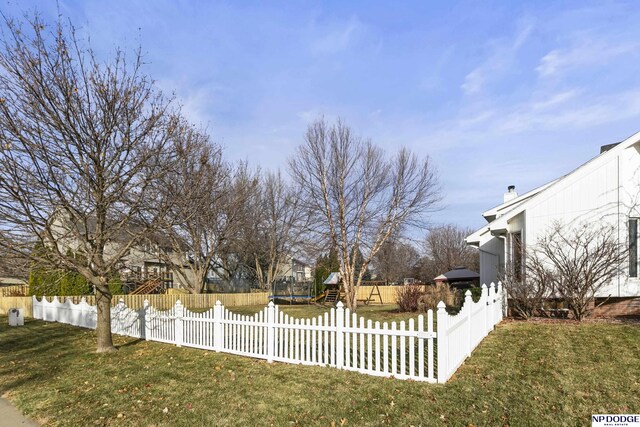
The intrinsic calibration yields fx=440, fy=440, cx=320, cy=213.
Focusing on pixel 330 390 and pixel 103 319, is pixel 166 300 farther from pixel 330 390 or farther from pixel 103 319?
pixel 330 390

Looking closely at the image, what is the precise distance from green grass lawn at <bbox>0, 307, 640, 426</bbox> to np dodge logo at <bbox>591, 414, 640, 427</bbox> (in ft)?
0.38

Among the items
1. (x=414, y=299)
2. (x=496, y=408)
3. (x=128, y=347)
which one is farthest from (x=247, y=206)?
(x=496, y=408)

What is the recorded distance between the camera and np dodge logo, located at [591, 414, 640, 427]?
492 cm

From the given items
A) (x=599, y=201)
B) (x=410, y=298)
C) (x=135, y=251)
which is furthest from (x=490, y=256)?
(x=135, y=251)

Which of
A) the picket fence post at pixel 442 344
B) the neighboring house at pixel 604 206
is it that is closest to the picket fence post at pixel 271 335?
the picket fence post at pixel 442 344

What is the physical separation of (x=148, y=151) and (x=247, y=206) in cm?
2005

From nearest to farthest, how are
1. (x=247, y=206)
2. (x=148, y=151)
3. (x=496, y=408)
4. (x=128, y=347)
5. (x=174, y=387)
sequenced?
(x=496, y=408) → (x=174, y=387) → (x=148, y=151) → (x=128, y=347) → (x=247, y=206)

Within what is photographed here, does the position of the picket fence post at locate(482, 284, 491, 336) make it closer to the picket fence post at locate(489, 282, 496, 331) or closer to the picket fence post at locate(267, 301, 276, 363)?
the picket fence post at locate(489, 282, 496, 331)

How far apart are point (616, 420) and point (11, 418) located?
7.49 meters

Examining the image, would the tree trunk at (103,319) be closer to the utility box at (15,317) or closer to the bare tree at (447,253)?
the utility box at (15,317)

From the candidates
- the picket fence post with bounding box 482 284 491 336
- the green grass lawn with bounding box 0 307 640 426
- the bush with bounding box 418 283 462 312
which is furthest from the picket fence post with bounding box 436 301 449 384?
the bush with bounding box 418 283 462 312

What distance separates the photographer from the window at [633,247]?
1240 cm

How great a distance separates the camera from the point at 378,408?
5438 millimetres

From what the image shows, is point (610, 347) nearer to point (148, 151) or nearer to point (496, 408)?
point (496, 408)
